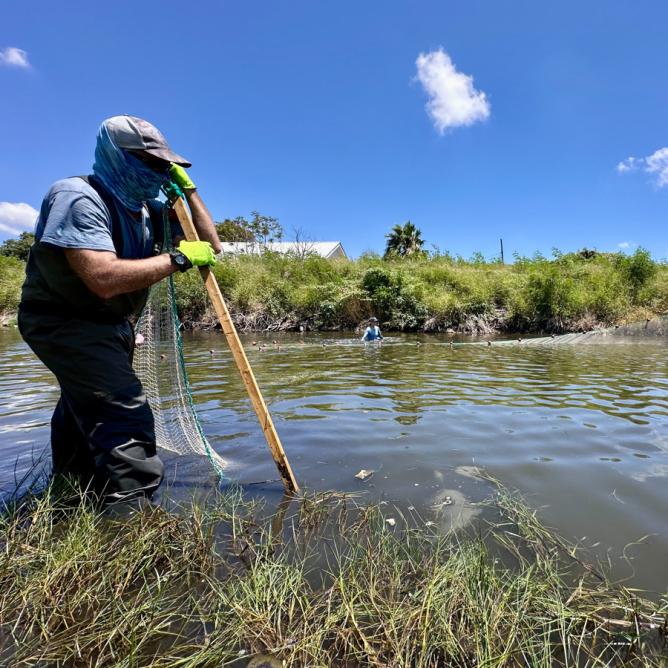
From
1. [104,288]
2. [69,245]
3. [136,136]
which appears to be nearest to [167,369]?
[104,288]

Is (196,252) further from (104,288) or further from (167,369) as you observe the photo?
(167,369)

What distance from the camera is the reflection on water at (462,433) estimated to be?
10.2 ft

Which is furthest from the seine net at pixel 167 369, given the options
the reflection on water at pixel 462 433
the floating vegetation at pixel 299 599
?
the floating vegetation at pixel 299 599

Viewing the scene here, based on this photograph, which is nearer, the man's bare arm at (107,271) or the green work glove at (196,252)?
the man's bare arm at (107,271)

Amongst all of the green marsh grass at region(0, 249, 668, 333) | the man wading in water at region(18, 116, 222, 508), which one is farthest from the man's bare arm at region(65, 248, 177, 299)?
the green marsh grass at region(0, 249, 668, 333)

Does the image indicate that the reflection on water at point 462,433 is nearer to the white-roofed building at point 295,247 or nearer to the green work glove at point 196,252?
the green work glove at point 196,252

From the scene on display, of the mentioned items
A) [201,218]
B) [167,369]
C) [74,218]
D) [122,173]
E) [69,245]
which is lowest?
[167,369]

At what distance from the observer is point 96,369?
9.05 feet

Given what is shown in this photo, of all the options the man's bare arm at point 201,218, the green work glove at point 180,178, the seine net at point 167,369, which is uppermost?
the green work glove at point 180,178

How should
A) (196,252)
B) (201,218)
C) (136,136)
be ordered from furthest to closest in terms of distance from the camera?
(201,218) → (196,252) → (136,136)

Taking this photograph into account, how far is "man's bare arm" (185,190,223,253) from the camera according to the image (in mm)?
3412

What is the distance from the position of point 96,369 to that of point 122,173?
4.26ft

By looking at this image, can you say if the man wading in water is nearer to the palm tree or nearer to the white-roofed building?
the white-roofed building

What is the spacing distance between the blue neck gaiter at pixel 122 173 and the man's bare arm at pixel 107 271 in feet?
1.82
